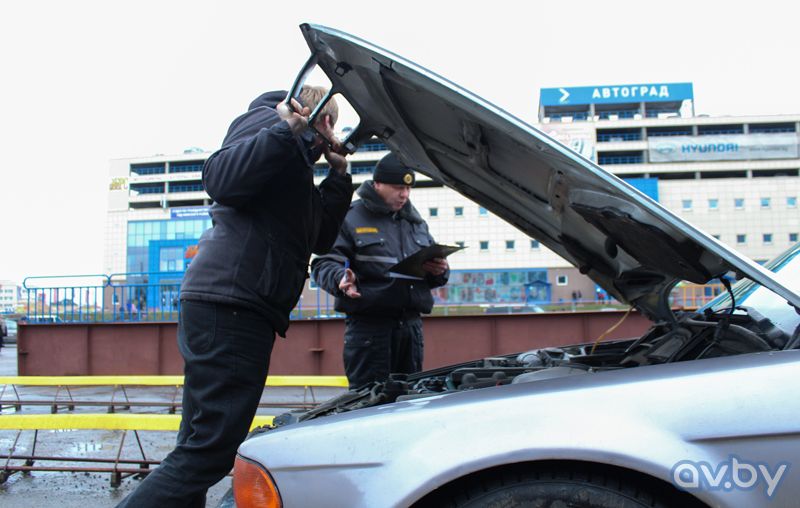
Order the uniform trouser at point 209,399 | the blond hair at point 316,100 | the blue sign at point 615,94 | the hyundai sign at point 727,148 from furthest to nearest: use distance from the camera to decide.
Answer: the blue sign at point 615,94, the hyundai sign at point 727,148, the blond hair at point 316,100, the uniform trouser at point 209,399

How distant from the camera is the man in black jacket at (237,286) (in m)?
1.70

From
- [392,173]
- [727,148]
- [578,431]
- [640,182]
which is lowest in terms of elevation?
[578,431]

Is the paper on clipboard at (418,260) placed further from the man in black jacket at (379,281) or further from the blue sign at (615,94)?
the blue sign at (615,94)

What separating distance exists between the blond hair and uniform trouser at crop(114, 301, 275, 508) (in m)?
0.78

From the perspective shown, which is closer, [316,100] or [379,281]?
[316,100]

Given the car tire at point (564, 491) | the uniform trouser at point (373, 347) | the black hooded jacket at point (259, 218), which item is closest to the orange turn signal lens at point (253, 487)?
the car tire at point (564, 491)

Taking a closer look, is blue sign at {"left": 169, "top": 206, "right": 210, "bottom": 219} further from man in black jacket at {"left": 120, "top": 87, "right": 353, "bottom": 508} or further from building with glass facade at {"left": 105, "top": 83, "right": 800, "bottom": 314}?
man in black jacket at {"left": 120, "top": 87, "right": 353, "bottom": 508}

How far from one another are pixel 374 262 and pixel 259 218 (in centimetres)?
127

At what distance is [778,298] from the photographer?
1985 mm

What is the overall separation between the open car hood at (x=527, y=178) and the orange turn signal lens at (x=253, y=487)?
3.66ft

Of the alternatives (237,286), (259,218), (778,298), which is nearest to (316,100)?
(259,218)

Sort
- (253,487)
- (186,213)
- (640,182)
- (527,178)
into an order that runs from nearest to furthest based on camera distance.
→ 1. (253,487)
2. (527,178)
3. (640,182)
4. (186,213)

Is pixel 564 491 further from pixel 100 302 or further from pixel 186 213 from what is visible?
pixel 186 213

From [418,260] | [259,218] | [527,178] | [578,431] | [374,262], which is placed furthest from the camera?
[374,262]
